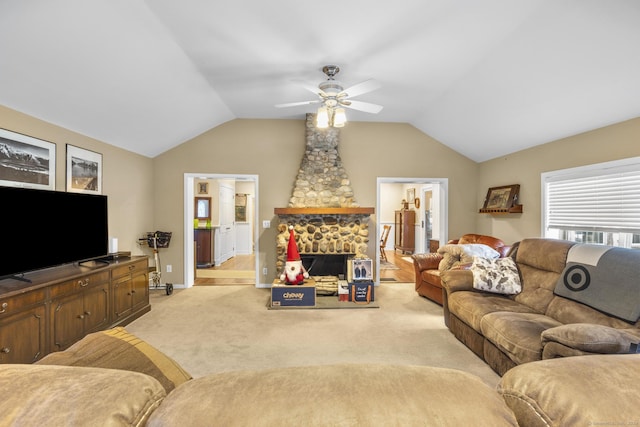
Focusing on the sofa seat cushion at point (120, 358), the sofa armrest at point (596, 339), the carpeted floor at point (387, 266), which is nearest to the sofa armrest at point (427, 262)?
the carpeted floor at point (387, 266)

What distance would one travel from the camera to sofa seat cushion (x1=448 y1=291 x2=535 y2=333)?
8.75 ft

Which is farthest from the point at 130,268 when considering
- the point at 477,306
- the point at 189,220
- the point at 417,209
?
the point at 417,209

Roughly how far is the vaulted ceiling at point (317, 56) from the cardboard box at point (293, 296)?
266 cm

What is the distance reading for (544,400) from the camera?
1.73ft

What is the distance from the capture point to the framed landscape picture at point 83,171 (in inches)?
135

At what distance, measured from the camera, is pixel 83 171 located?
142 inches

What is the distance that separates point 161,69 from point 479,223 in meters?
5.39

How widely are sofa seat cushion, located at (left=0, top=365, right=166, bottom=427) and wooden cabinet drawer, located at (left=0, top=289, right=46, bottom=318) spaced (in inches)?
90.8

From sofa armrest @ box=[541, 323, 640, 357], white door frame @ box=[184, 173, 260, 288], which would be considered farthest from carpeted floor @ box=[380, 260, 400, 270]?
sofa armrest @ box=[541, 323, 640, 357]

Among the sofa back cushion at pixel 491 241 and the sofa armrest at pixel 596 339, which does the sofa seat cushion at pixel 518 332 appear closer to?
the sofa armrest at pixel 596 339

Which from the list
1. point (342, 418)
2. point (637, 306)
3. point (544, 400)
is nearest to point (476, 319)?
point (637, 306)

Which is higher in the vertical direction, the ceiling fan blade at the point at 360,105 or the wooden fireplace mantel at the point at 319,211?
the ceiling fan blade at the point at 360,105

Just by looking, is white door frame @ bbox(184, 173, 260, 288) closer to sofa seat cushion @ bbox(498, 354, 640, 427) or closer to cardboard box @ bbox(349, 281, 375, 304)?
cardboard box @ bbox(349, 281, 375, 304)

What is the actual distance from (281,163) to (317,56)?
95.9 inches
